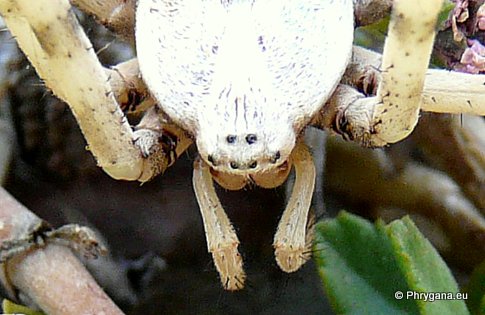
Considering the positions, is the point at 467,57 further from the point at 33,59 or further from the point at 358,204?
the point at 33,59

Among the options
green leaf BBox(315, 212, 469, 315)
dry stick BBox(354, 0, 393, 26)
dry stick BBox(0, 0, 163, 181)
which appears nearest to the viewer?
dry stick BBox(0, 0, 163, 181)

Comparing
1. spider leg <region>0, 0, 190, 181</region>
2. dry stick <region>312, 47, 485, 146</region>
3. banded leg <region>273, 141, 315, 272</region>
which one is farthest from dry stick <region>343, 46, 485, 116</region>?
spider leg <region>0, 0, 190, 181</region>

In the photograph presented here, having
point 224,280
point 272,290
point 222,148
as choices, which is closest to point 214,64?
point 222,148

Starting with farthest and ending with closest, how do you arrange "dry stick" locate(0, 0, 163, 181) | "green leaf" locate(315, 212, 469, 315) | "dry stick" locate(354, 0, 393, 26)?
"dry stick" locate(354, 0, 393, 26) < "green leaf" locate(315, 212, 469, 315) < "dry stick" locate(0, 0, 163, 181)

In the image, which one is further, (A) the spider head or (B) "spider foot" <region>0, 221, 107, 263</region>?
(B) "spider foot" <region>0, 221, 107, 263</region>

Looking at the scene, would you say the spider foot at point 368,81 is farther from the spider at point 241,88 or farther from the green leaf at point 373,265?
the green leaf at point 373,265

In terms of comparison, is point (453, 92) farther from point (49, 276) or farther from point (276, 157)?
point (49, 276)

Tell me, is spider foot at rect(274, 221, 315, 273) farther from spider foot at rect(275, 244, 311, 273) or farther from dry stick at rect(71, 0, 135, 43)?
dry stick at rect(71, 0, 135, 43)
